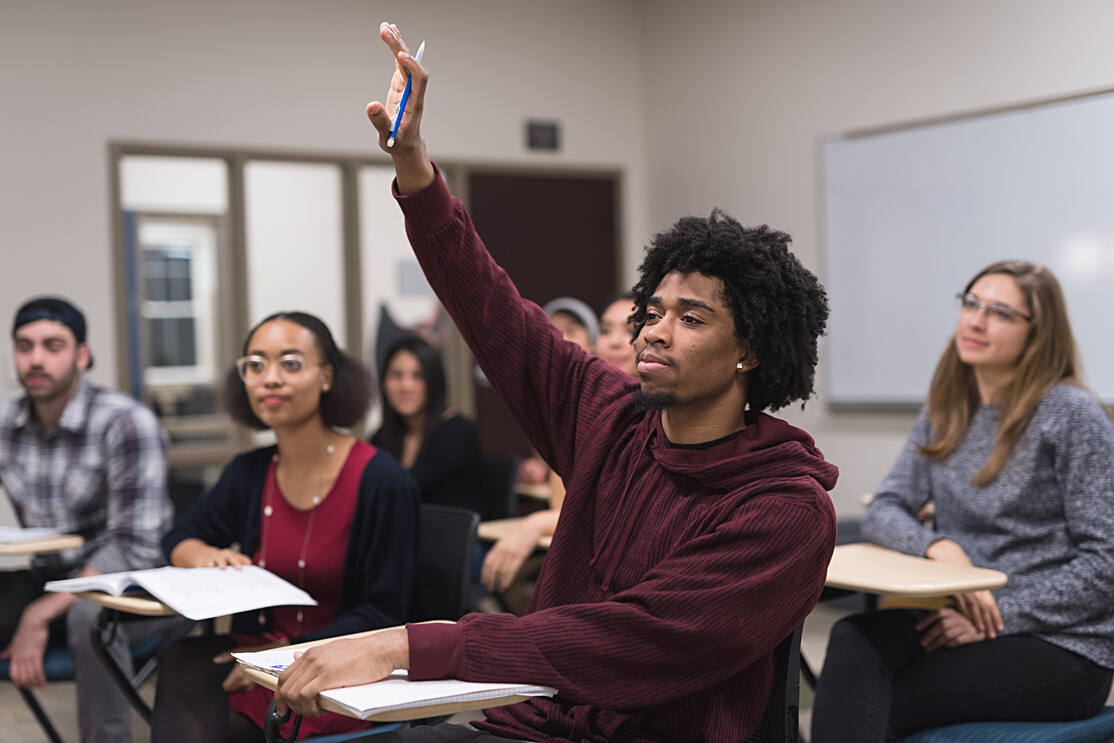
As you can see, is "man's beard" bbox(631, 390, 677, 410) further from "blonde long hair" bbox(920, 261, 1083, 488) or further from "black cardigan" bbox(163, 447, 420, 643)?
"blonde long hair" bbox(920, 261, 1083, 488)

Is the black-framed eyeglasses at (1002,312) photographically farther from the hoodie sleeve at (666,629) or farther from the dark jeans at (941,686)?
the hoodie sleeve at (666,629)

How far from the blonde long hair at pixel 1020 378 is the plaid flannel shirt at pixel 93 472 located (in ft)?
7.19

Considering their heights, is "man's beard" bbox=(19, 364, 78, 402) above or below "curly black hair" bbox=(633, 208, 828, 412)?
below

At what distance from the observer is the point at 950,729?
2.15 metres

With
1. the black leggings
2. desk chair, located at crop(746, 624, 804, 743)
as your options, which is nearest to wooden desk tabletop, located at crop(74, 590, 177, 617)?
the black leggings

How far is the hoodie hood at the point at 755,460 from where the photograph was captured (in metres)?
1.57

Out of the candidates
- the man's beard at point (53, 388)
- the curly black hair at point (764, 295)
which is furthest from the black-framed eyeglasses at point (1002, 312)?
the man's beard at point (53, 388)

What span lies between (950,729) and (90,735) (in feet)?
7.02

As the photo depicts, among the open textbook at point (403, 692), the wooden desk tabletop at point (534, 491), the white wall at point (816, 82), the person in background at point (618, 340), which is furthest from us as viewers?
the white wall at point (816, 82)

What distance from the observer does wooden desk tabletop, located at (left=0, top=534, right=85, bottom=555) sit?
266cm

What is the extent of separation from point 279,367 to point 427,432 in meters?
1.50

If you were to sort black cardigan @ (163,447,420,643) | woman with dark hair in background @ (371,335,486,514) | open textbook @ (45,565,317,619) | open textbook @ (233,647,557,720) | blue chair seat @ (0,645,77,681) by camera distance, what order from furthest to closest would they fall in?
woman with dark hair in background @ (371,335,486,514), blue chair seat @ (0,645,77,681), black cardigan @ (163,447,420,643), open textbook @ (45,565,317,619), open textbook @ (233,647,557,720)

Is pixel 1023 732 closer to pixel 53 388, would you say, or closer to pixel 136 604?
pixel 136 604

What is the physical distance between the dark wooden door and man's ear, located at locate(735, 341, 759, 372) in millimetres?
4412
